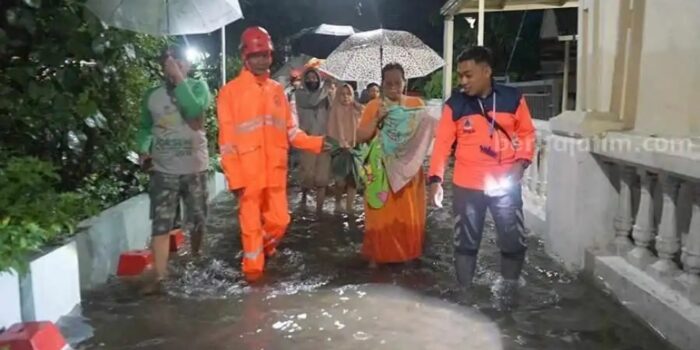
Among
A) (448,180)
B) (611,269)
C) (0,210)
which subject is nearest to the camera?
(0,210)

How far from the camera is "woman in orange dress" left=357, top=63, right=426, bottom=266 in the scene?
17.6 ft

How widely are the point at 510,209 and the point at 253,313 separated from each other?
1877 millimetres

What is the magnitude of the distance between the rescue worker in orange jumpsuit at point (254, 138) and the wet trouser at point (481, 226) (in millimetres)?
1338

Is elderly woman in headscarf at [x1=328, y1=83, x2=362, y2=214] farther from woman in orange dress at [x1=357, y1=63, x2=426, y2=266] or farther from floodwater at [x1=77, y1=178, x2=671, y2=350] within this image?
woman in orange dress at [x1=357, y1=63, x2=426, y2=266]

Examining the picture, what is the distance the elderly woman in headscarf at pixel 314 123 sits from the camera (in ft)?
26.7

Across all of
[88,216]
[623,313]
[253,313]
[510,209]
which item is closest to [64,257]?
[88,216]

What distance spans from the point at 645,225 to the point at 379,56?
4592 mm

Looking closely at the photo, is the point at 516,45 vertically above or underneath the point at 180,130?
above

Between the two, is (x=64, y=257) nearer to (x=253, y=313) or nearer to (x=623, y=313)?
(x=253, y=313)

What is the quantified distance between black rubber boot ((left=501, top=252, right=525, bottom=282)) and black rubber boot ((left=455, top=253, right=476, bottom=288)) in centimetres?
22

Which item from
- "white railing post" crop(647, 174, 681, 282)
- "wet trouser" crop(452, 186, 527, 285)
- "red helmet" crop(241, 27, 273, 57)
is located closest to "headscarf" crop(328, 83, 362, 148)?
"red helmet" crop(241, 27, 273, 57)

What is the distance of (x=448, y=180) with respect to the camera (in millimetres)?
10992

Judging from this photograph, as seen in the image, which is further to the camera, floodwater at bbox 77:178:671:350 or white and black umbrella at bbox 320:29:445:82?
white and black umbrella at bbox 320:29:445:82

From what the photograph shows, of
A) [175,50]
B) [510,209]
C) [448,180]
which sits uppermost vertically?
[175,50]
